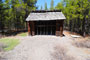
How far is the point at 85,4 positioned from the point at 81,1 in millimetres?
1369

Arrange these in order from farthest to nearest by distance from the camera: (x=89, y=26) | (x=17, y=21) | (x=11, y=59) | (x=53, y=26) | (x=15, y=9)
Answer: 1. (x=17, y=21)
2. (x=15, y=9)
3. (x=89, y=26)
4. (x=53, y=26)
5. (x=11, y=59)

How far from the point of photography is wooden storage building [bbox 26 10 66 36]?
16.2 meters

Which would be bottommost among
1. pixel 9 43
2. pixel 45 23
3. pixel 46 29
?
pixel 9 43

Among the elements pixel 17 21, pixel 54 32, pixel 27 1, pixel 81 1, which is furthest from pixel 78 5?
pixel 17 21

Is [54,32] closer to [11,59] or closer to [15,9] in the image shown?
[11,59]

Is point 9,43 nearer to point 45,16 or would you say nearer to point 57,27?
point 45,16

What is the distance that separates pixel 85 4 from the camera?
18.3 m

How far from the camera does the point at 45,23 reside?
18.5 metres

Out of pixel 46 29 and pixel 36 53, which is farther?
pixel 46 29

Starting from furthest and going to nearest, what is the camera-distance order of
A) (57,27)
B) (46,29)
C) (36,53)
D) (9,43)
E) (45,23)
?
(45,23), (46,29), (57,27), (9,43), (36,53)

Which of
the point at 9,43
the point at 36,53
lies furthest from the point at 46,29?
the point at 36,53

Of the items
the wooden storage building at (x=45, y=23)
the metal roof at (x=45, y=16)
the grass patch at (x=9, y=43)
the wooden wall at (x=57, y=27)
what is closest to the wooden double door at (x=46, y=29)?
the wooden storage building at (x=45, y=23)

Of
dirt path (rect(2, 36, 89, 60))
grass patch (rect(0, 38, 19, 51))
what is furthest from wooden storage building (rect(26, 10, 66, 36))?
dirt path (rect(2, 36, 89, 60))

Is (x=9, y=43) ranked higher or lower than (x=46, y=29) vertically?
lower
